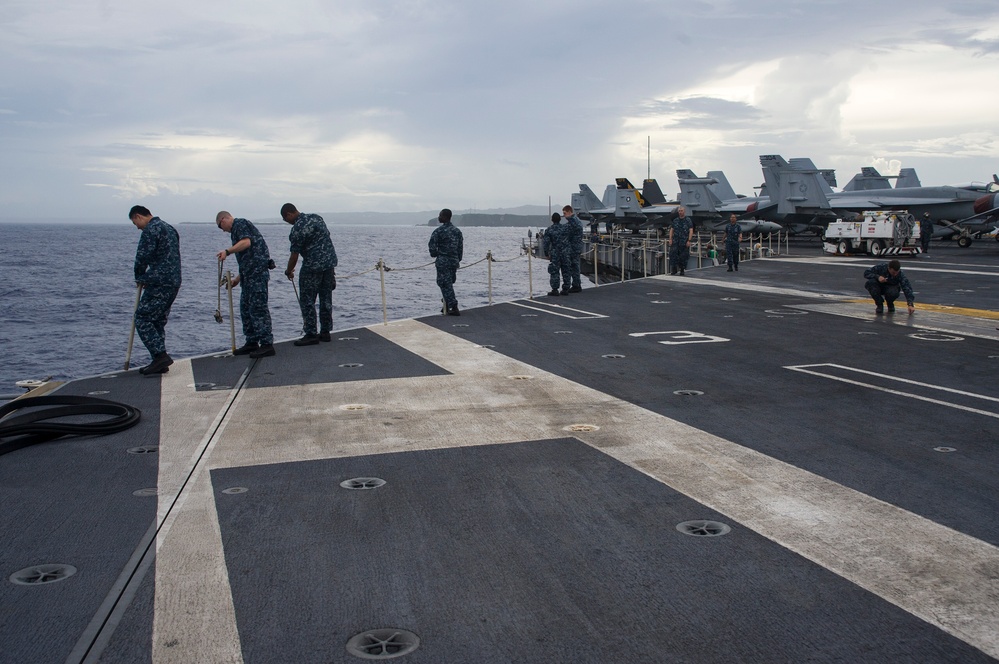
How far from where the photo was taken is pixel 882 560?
4.01 meters

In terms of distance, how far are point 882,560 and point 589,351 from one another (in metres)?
6.82

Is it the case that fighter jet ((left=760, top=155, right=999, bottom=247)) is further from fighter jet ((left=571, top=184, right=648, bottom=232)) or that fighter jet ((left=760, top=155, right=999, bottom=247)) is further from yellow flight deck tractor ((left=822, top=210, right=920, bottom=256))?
fighter jet ((left=571, top=184, right=648, bottom=232))

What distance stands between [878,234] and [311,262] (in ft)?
87.8

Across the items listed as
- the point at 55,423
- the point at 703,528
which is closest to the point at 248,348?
the point at 55,423

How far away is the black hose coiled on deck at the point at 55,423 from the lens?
619 centimetres

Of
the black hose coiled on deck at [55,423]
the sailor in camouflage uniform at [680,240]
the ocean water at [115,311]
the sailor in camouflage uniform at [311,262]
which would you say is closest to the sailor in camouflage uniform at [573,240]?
the ocean water at [115,311]

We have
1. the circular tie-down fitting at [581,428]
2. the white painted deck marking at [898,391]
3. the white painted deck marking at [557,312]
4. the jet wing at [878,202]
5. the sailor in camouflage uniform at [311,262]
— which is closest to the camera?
the circular tie-down fitting at [581,428]

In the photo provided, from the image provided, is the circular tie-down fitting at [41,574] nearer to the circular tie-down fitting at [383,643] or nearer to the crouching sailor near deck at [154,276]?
the circular tie-down fitting at [383,643]

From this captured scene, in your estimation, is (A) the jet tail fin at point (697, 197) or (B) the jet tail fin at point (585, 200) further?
(B) the jet tail fin at point (585, 200)

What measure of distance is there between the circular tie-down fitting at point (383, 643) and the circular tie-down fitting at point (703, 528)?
1816 mm

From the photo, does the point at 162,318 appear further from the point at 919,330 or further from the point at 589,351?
the point at 919,330

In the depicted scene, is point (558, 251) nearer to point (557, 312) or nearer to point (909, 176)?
point (557, 312)

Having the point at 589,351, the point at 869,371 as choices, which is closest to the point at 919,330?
the point at 869,371

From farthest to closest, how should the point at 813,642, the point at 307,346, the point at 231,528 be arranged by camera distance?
the point at 307,346 → the point at 231,528 → the point at 813,642
